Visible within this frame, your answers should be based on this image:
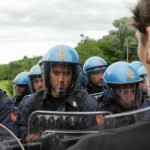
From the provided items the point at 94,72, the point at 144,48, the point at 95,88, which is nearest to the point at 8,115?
the point at 144,48

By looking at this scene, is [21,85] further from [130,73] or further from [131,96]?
[131,96]

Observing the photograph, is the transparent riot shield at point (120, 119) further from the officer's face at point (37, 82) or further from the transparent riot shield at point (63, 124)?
the officer's face at point (37, 82)

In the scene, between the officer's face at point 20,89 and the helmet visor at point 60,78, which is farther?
the officer's face at point 20,89

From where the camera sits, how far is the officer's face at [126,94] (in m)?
4.48

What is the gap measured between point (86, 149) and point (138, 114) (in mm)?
828

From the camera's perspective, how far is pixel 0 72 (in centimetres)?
2006

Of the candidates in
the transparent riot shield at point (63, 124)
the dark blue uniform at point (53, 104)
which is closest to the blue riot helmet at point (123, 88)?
the dark blue uniform at point (53, 104)

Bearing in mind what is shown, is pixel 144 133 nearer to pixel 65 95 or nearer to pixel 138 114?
pixel 138 114

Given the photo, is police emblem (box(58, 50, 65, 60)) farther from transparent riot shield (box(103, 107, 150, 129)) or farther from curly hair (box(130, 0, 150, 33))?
curly hair (box(130, 0, 150, 33))

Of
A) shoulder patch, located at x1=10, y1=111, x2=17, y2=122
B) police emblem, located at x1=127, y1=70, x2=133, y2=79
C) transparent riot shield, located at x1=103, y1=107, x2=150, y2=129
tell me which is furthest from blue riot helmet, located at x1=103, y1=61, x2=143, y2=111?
transparent riot shield, located at x1=103, y1=107, x2=150, y2=129

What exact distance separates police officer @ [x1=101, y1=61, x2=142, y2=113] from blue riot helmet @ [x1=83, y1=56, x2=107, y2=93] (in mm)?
1959

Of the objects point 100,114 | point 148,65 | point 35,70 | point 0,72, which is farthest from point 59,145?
point 0,72

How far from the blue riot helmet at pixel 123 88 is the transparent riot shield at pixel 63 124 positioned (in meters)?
1.70

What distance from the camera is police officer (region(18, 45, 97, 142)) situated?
152 inches
